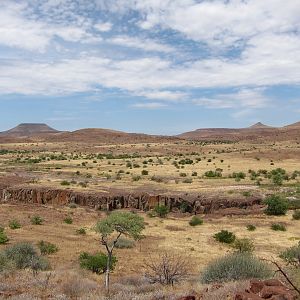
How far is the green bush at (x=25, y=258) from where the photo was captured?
1947cm

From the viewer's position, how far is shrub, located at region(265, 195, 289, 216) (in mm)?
36031

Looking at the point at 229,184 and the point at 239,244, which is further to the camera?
the point at 229,184

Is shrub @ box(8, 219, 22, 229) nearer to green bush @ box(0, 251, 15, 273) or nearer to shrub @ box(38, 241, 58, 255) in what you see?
shrub @ box(38, 241, 58, 255)

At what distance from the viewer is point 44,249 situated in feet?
77.5

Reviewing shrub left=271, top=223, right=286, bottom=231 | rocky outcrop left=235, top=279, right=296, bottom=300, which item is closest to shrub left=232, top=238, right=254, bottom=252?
shrub left=271, top=223, right=286, bottom=231

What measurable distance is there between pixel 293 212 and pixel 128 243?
16.7 metres

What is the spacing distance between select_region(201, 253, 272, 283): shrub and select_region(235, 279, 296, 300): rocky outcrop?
4.43 m

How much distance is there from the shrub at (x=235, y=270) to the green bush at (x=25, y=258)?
7414mm

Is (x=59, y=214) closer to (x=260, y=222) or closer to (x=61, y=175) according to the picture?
(x=260, y=222)

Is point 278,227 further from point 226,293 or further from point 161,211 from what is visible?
point 226,293

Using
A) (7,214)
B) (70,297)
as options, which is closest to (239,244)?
(70,297)

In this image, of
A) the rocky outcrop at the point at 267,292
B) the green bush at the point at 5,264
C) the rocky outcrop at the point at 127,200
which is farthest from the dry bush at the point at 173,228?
the rocky outcrop at the point at 267,292

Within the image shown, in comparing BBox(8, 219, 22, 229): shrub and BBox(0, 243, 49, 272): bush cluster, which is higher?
BBox(0, 243, 49, 272): bush cluster

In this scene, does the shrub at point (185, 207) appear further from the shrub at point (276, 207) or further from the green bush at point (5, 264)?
the green bush at point (5, 264)
